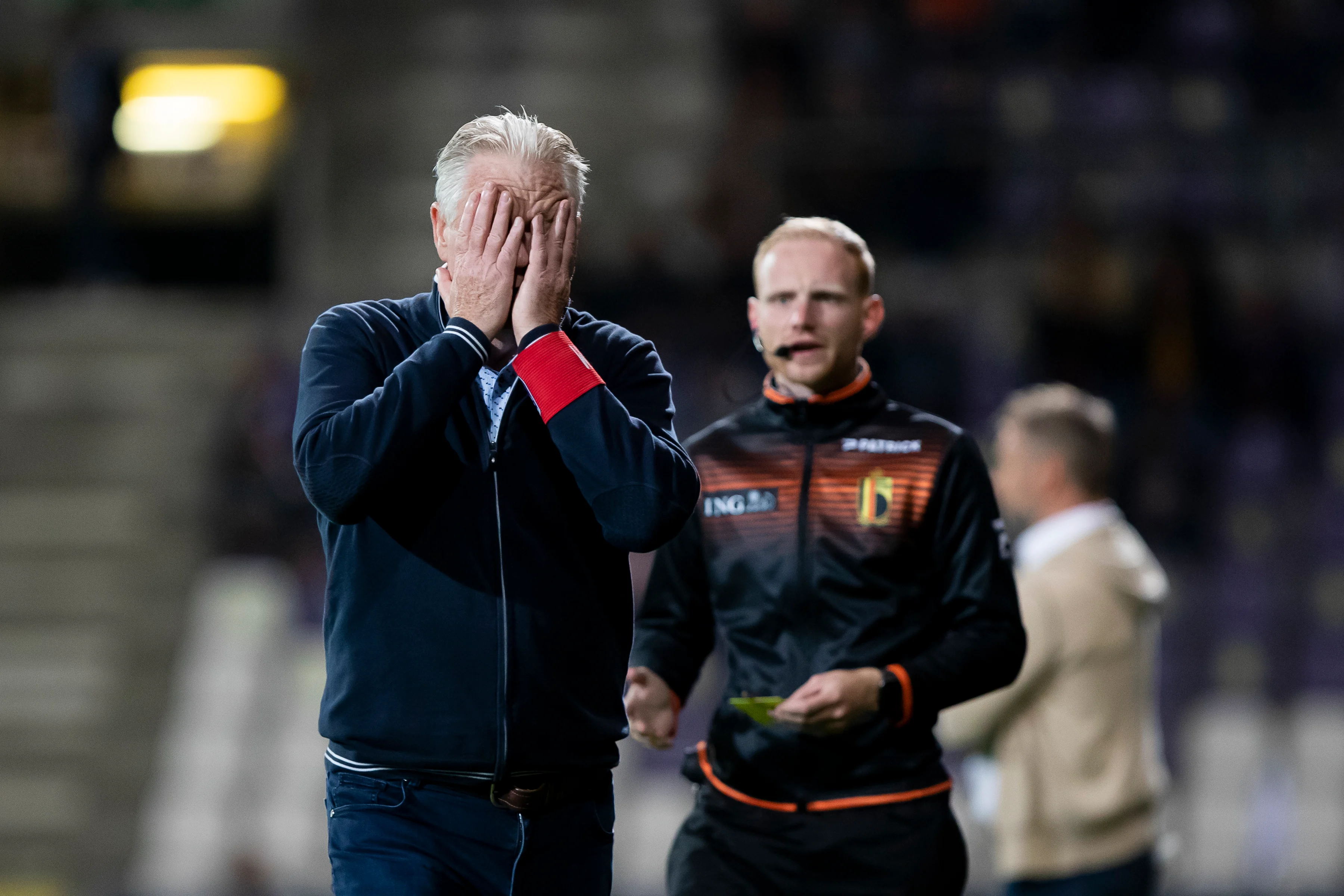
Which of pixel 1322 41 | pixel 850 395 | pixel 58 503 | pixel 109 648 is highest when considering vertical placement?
pixel 1322 41

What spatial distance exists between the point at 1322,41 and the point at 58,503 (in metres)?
7.99

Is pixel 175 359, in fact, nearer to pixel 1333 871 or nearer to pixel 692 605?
pixel 1333 871

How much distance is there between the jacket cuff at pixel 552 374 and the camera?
222 centimetres

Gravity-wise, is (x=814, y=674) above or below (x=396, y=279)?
below

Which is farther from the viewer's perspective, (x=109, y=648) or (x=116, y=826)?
(x=109, y=648)

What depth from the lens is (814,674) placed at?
2.83 meters

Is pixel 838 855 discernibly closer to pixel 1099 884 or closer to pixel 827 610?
pixel 827 610

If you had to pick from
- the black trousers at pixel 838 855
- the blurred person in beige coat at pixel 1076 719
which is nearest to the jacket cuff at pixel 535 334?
the black trousers at pixel 838 855

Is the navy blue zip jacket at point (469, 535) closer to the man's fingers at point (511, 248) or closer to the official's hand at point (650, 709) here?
the man's fingers at point (511, 248)

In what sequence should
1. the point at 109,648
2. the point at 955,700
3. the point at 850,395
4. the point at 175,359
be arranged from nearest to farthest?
the point at 955,700 < the point at 850,395 < the point at 109,648 < the point at 175,359

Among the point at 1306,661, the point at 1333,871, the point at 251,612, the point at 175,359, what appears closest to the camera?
the point at 1333,871

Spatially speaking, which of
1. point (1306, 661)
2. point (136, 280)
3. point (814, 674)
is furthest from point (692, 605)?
point (136, 280)

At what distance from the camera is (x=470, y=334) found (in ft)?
7.28

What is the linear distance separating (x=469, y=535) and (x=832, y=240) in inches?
41.4
